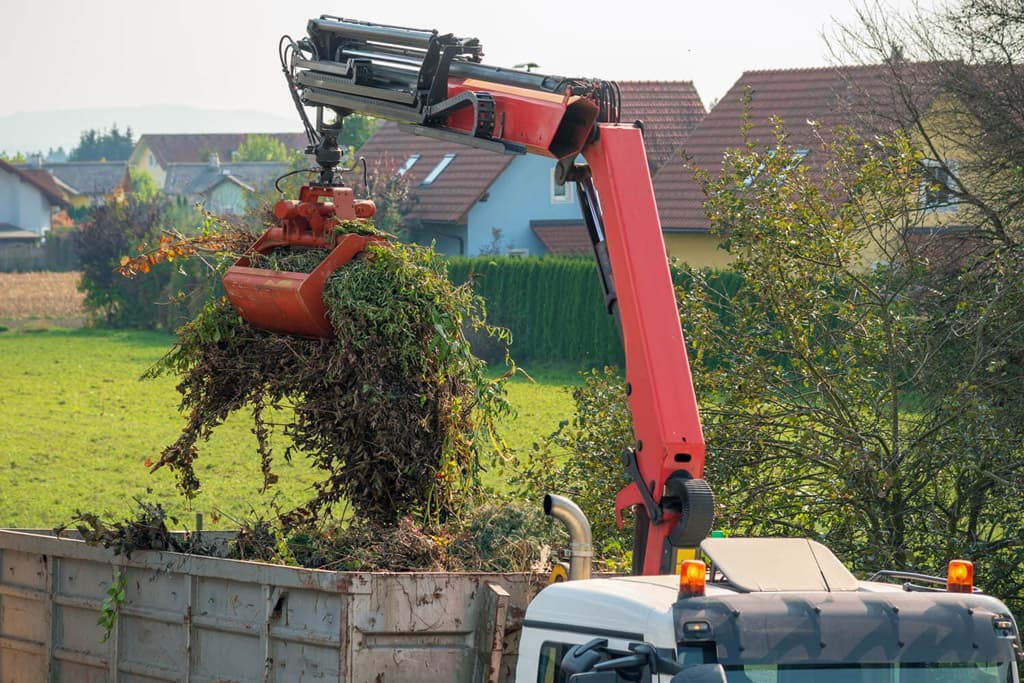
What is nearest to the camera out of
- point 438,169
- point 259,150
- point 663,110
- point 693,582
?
point 693,582

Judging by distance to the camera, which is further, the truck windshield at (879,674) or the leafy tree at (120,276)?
the leafy tree at (120,276)

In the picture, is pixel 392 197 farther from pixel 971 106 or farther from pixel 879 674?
pixel 879 674

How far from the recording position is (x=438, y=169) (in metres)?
46.4

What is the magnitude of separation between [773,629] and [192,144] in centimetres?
15444

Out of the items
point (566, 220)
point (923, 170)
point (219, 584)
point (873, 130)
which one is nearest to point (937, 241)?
point (923, 170)

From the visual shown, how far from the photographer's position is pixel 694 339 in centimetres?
1129

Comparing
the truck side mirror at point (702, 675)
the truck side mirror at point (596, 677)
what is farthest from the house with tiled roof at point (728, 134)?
the truck side mirror at point (702, 675)

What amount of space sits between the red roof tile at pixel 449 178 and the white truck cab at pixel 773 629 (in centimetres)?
3825

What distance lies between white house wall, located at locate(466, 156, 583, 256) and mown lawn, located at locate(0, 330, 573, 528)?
1106cm

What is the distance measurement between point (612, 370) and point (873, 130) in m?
6.17

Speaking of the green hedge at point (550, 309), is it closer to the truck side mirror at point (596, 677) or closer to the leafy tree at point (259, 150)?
the truck side mirror at point (596, 677)

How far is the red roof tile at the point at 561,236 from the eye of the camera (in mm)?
44719

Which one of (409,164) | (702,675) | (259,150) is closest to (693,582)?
(702,675)

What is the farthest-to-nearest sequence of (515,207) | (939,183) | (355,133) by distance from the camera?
(355,133)
(515,207)
(939,183)
